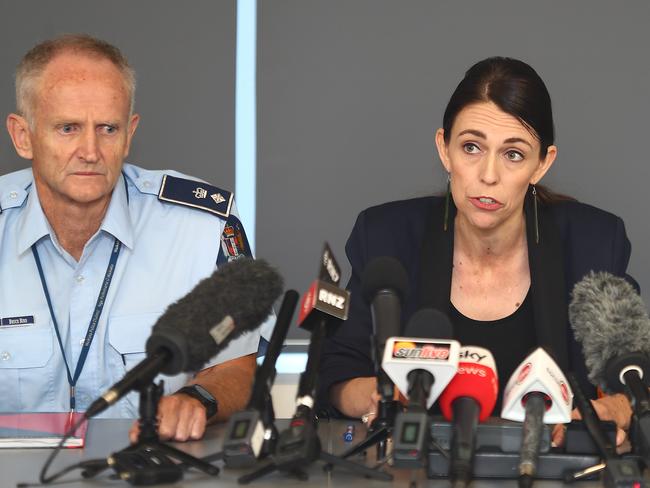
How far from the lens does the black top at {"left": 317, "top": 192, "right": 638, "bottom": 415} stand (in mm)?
2639

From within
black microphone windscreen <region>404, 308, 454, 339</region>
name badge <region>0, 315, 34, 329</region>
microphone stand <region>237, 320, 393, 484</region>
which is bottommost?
microphone stand <region>237, 320, 393, 484</region>

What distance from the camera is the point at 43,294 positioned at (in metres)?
2.72

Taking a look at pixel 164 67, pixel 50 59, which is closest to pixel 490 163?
pixel 50 59

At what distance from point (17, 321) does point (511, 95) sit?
1.33 metres

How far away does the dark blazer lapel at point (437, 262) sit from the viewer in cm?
272

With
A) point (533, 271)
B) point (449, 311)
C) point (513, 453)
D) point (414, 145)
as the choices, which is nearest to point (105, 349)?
point (449, 311)

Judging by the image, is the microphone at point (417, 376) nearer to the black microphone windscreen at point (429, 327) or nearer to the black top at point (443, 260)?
the black microphone windscreen at point (429, 327)

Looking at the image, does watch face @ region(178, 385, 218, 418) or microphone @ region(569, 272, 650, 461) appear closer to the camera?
microphone @ region(569, 272, 650, 461)

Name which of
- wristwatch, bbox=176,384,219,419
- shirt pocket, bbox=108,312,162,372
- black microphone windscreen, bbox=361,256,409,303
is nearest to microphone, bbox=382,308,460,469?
black microphone windscreen, bbox=361,256,409,303

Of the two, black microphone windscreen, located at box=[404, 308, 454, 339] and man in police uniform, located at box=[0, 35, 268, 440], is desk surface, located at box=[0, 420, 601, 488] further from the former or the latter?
man in police uniform, located at box=[0, 35, 268, 440]

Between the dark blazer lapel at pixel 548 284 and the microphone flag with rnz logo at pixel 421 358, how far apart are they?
0.99 meters

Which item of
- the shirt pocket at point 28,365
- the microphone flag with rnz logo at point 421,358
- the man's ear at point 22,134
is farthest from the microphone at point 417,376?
the man's ear at point 22,134

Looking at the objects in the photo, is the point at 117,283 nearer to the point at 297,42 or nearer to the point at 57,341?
the point at 57,341

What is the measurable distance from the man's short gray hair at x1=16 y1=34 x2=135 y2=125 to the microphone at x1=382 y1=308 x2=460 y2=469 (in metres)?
1.35
